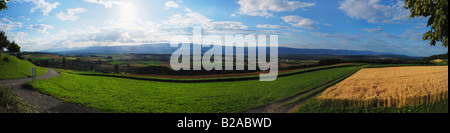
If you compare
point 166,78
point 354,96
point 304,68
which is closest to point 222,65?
point 166,78

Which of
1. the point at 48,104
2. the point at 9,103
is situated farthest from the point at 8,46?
the point at 9,103

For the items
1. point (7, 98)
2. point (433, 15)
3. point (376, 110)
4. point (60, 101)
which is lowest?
point (60, 101)

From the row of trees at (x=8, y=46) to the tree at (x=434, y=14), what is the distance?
4373 centimetres

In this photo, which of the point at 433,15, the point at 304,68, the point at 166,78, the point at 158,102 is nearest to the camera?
the point at 433,15

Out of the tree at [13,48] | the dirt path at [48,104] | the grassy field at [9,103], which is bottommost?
the dirt path at [48,104]

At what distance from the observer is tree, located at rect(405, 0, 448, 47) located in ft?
29.5

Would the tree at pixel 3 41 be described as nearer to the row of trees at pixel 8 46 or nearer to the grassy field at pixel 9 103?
the row of trees at pixel 8 46

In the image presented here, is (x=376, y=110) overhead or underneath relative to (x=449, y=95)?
underneath

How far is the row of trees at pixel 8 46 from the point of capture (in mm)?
27841

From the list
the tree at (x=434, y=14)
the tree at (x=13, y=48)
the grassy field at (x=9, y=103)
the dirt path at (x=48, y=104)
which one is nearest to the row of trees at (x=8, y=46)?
the tree at (x=13, y=48)

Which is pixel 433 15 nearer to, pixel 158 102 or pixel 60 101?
pixel 158 102

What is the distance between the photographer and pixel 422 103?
7.64 m

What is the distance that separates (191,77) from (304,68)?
12.0 m

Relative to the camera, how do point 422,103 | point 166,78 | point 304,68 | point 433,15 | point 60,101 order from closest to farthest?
point 422,103 < point 433,15 < point 60,101 < point 304,68 < point 166,78
